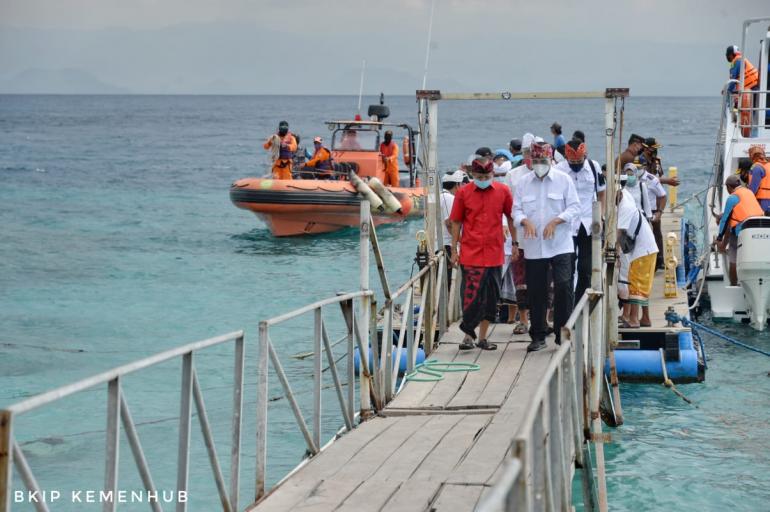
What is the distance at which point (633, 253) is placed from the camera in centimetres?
1041

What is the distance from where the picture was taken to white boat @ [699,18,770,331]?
41.7ft

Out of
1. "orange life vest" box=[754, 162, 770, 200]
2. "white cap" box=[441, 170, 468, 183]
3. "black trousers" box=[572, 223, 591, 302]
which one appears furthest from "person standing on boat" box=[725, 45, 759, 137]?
"black trousers" box=[572, 223, 591, 302]

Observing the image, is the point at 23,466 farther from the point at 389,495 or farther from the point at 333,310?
the point at 333,310

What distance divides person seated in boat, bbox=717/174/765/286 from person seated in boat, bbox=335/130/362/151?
39.1ft

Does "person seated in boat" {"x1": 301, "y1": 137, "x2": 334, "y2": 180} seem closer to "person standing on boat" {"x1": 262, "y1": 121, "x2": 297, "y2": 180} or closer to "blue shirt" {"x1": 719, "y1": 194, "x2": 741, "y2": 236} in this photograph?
"person standing on boat" {"x1": 262, "y1": 121, "x2": 297, "y2": 180}

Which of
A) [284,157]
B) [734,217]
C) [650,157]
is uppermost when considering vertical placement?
[284,157]

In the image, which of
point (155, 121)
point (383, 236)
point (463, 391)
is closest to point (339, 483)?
point (463, 391)

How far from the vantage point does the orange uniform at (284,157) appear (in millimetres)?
22312

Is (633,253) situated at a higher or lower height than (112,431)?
higher

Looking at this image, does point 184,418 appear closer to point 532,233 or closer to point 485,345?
point 532,233

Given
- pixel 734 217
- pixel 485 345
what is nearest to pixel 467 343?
pixel 485 345

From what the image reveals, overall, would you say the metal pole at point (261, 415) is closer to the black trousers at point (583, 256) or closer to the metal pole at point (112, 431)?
the metal pole at point (112, 431)

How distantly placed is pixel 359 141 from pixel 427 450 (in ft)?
60.9

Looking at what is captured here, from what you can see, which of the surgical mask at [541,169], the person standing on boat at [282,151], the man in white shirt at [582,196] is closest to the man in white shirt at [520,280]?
the man in white shirt at [582,196]
